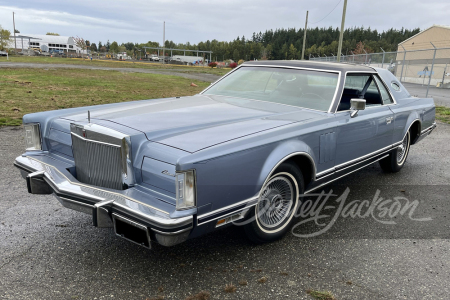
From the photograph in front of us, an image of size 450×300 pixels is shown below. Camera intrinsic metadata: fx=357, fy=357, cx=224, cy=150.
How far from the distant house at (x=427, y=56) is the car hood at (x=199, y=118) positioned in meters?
24.7

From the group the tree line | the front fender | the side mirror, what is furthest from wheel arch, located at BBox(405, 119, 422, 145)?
→ the tree line

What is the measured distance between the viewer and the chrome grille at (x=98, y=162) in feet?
8.18

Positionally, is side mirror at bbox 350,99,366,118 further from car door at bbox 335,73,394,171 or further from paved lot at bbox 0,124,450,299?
paved lot at bbox 0,124,450,299

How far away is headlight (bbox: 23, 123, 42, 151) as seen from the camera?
3236mm

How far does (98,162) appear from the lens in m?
2.59

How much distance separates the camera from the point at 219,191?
2.33 meters

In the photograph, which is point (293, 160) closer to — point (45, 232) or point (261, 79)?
point (261, 79)

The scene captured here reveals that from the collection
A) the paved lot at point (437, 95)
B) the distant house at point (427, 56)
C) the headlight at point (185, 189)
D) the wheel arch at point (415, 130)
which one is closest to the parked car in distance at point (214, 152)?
the headlight at point (185, 189)

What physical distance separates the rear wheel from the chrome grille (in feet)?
12.2

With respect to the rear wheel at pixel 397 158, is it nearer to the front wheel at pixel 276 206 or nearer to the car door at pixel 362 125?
the car door at pixel 362 125

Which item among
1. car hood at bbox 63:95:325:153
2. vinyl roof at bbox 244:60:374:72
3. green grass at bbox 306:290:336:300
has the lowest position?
green grass at bbox 306:290:336:300

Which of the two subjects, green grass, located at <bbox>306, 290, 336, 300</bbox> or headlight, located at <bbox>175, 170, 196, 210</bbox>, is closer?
headlight, located at <bbox>175, 170, 196, 210</bbox>

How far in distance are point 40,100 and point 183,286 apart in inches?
381

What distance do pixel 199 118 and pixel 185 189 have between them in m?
0.97
